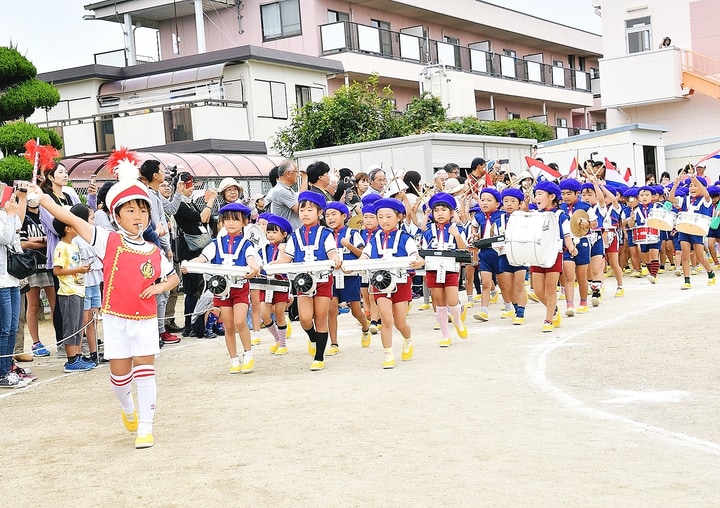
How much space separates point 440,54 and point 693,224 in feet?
78.5

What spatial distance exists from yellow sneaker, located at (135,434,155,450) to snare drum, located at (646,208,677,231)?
11922mm

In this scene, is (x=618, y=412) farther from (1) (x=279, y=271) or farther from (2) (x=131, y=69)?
(2) (x=131, y=69)

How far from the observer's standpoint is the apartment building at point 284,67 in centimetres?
2772

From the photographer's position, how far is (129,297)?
656 cm

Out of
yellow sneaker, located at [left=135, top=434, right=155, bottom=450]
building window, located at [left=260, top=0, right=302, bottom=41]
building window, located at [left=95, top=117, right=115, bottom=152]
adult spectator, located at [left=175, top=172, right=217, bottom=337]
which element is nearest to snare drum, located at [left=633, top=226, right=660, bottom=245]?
adult spectator, located at [left=175, top=172, right=217, bottom=337]

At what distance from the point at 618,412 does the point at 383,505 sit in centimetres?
254

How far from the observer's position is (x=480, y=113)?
40.6 m

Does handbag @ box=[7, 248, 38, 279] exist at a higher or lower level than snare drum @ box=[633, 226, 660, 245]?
higher

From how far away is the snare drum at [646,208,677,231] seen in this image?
52.6 feet

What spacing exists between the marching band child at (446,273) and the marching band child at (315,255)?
150 centimetres

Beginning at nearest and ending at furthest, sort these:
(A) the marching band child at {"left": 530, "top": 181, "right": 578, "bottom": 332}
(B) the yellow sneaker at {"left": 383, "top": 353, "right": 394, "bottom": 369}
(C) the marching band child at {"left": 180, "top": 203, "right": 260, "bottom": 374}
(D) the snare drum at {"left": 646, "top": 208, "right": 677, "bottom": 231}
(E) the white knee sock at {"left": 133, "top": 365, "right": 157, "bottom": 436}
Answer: (E) the white knee sock at {"left": 133, "top": 365, "right": 157, "bottom": 436} < (B) the yellow sneaker at {"left": 383, "top": 353, "right": 394, "bottom": 369} < (C) the marching band child at {"left": 180, "top": 203, "right": 260, "bottom": 374} < (A) the marching band child at {"left": 530, "top": 181, "right": 578, "bottom": 332} < (D) the snare drum at {"left": 646, "top": 208, "right": 677, "bottom": 231}

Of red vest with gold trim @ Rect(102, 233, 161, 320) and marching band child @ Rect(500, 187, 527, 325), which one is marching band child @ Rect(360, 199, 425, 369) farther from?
red vest with gold trim @ Rect(102, 233, 161, 320)

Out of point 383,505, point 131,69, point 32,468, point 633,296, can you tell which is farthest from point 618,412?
point 131,69

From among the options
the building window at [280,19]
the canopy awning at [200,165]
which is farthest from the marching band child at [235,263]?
the building window at [280,19]
